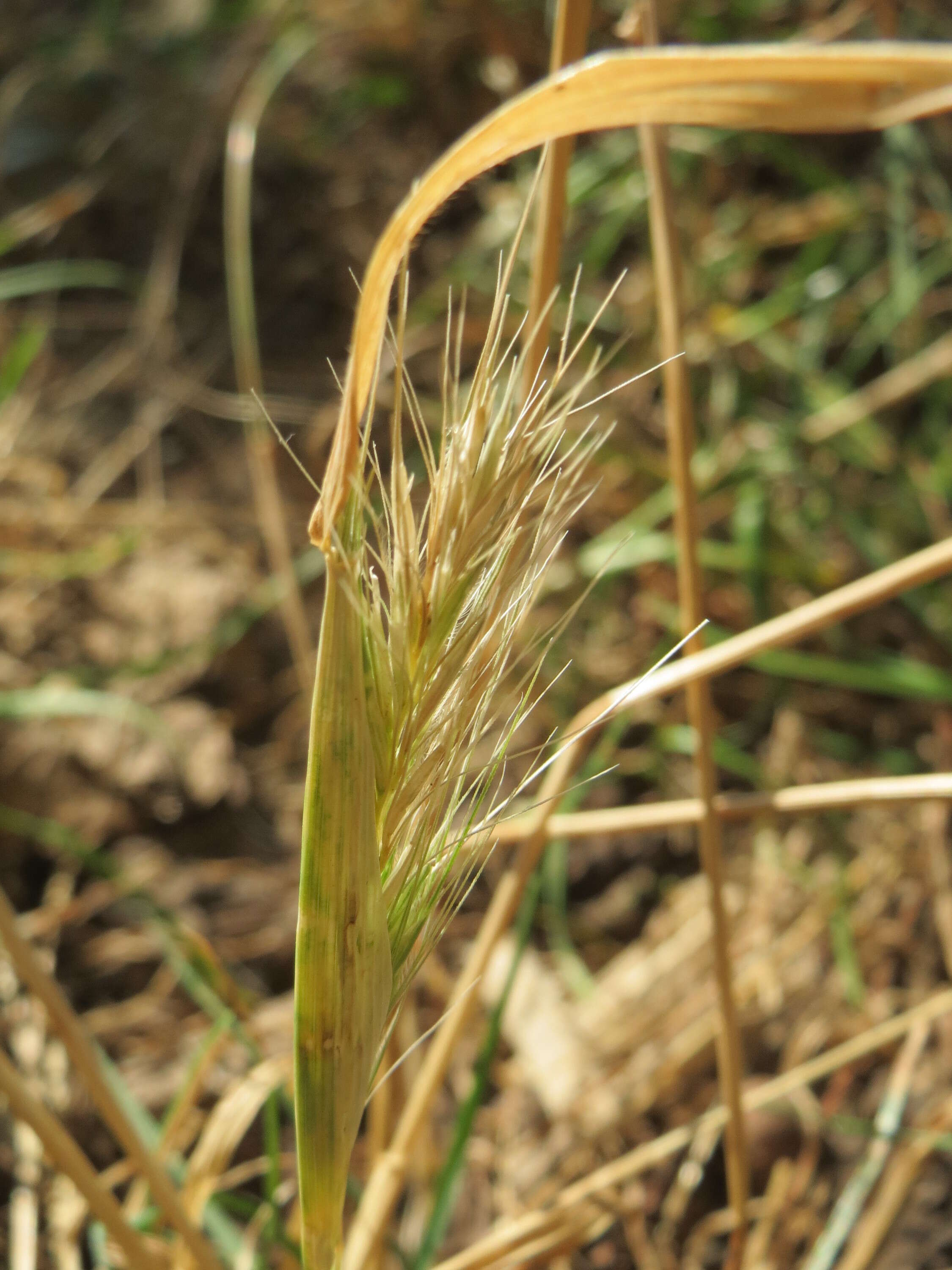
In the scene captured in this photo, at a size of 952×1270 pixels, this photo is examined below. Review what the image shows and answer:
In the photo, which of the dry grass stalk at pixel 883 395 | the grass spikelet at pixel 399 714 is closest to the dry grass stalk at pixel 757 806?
the grass spikelet at pixel 399 714

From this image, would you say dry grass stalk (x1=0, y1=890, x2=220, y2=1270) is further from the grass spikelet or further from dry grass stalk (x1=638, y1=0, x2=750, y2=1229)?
dry grass stalk (x1=638, y1=0, x2=750, y2=1229)

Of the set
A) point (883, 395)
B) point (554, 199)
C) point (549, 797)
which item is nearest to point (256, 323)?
point (883, 395)

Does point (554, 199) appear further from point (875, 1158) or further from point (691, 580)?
point (875, 1158)

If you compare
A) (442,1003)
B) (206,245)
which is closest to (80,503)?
(206,245)

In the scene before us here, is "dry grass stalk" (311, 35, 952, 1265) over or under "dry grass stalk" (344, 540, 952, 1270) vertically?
over

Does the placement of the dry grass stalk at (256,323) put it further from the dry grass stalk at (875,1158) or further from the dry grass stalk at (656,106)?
→ the dry grass stalk at (875,1158)

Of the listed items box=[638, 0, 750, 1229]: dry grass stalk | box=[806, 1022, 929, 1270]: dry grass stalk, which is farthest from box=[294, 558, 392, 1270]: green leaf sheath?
box=[806, 1022, 929, 1270]: dry grass stalk

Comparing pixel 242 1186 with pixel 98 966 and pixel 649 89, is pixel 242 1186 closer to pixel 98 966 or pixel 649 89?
pixel 98 966
